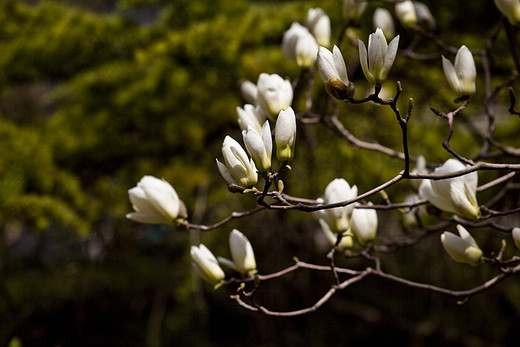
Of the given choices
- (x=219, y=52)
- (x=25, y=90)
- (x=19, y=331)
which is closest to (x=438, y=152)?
(x=219, y=52)

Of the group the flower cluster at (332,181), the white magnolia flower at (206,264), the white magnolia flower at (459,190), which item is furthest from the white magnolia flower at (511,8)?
the white magnolia flower at (206,264)

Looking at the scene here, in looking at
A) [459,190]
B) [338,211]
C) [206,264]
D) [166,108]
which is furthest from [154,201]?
[166,108]

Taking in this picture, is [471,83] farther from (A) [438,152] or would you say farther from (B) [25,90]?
(B) [25,90]

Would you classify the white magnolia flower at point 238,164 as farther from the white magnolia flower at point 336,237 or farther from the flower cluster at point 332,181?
the white magnolia flower at point 336,237

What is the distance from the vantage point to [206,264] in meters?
0.56

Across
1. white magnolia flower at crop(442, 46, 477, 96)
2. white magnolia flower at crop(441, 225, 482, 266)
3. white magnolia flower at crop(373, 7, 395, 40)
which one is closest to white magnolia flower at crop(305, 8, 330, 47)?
white magnolia flower at crop(373, 7, 395, 40)

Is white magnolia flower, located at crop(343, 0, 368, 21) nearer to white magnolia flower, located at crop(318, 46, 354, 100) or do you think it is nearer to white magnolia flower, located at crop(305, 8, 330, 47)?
white magnolia flower, located at crop(305, 8, 330, 47)

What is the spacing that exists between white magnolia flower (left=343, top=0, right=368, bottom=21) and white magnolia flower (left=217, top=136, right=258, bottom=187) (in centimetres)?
38

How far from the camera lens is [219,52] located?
985mm

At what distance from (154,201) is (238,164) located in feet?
0.45

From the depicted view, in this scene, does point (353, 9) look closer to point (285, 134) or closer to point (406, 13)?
point (406, 13)

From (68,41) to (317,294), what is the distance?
5.04 ft

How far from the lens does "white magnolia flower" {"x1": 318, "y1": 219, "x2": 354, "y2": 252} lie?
0.57 meters

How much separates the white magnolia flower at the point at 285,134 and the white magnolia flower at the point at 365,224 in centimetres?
16
